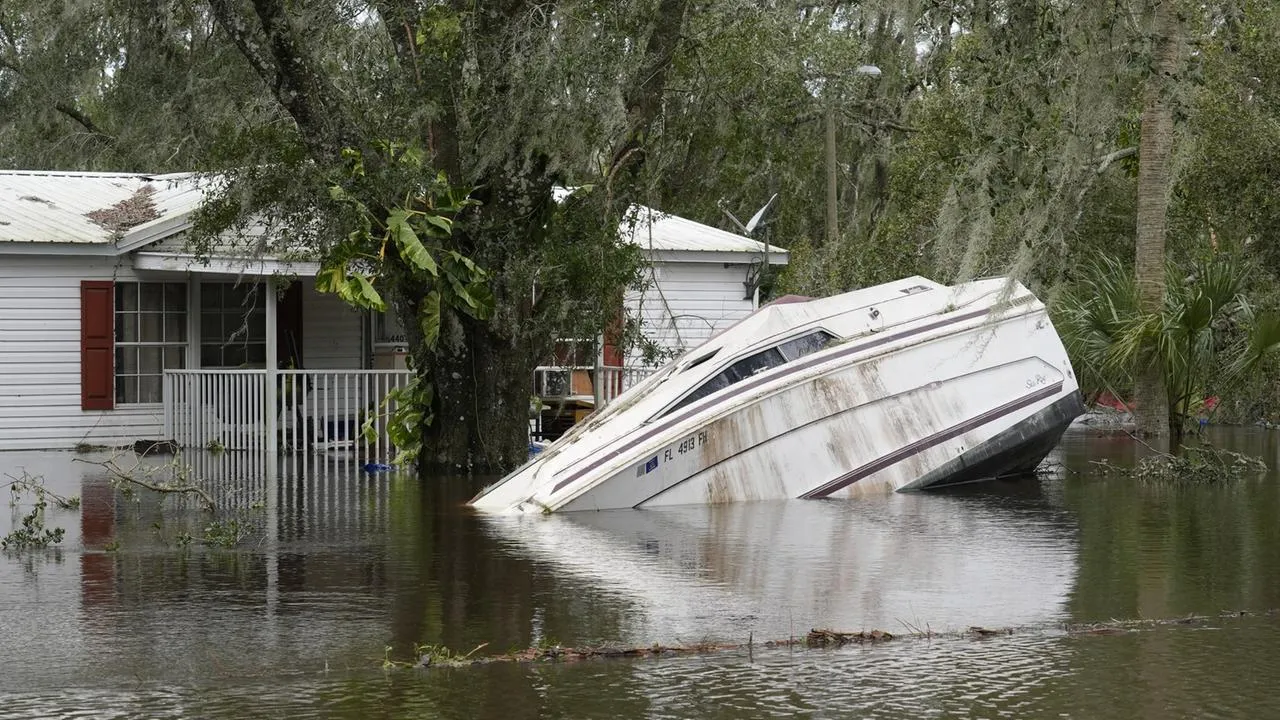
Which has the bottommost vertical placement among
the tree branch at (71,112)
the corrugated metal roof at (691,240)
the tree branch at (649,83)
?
the corrugated metal roof at (691,240)

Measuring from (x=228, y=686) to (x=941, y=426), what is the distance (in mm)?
10756

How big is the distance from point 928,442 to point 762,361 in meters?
1.87

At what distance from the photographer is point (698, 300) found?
88.7 feet

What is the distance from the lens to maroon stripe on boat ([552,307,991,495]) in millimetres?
15359

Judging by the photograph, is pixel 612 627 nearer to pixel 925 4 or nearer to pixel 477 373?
pixel 925 4

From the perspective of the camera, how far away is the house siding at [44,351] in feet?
77.6

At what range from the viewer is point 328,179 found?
17094 mm

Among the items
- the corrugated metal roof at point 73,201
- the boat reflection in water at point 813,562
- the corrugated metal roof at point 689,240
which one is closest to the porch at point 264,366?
the corrugated metal roof at point 73,201

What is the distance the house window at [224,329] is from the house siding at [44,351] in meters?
1.48

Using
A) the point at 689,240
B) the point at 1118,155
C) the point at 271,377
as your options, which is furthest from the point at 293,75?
the point at 1118,155

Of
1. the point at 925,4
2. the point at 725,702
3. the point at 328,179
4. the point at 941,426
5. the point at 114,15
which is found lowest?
the point at 725,702

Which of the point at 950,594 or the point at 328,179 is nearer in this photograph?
the point at 950,594

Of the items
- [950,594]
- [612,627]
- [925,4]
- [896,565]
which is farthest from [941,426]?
[612,627]

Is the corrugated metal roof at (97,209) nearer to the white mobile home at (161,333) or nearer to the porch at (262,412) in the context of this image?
the white mobile home at (161,333)
